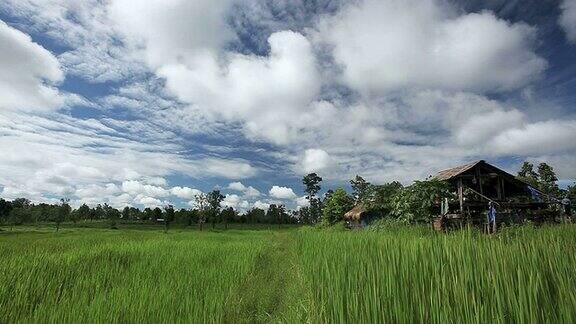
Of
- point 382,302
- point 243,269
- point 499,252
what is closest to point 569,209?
point 243,269

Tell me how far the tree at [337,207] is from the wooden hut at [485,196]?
20.8m

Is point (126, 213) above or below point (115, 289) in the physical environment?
above

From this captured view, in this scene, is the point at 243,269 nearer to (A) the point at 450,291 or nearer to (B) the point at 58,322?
(B) the point at 58,322

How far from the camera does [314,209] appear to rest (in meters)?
78.1

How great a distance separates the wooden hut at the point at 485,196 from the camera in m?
14.7

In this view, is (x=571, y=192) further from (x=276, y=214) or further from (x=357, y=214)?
(x=276, y=214)

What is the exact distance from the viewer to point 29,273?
6.25 metres

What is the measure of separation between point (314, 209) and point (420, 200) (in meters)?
64.8

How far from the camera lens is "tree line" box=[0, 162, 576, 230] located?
558 inches

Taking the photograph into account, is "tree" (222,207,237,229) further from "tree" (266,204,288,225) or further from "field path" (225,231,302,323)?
"field path" (225,231,302,323)

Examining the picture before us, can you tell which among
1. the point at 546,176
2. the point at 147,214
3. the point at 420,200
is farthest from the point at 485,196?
the point at 147,214

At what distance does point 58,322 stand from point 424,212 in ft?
42.3

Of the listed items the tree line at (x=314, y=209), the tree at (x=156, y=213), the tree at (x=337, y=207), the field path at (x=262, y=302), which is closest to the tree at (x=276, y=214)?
the tree line at (x=314, y=209)

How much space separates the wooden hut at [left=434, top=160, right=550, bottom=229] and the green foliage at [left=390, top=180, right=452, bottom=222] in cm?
71
